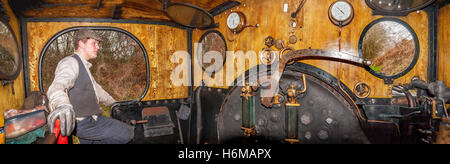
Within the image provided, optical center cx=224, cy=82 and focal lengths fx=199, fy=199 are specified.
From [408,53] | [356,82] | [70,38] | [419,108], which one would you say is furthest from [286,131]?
[70,38]

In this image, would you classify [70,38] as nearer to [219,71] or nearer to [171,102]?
[171,102]

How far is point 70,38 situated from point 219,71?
249cm

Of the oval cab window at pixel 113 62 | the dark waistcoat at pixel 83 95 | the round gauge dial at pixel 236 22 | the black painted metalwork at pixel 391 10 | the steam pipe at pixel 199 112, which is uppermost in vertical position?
the round gauge dial at pixel 236 22

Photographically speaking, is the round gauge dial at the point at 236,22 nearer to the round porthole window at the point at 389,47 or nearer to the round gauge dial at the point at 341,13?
the round gauge dial at the point at 341,13

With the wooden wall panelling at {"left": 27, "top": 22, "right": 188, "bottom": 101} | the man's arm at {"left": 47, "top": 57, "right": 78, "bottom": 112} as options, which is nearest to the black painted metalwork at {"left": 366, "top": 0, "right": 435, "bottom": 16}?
the wooden wall panelling at {"left": 27, "top": 22, "right": 188, "bottom": 101}

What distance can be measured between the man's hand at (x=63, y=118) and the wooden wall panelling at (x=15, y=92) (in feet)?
3.78

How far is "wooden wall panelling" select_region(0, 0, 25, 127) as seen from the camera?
2.33m

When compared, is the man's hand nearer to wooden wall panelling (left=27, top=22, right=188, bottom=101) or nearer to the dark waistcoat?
the dark waistcoat

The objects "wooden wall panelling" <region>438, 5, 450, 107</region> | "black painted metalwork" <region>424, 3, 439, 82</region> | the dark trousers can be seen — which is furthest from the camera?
the dark trousers

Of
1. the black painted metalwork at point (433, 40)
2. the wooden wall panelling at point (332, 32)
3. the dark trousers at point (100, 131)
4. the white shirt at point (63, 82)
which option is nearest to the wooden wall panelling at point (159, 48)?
the dark trousers at point (100, 131)

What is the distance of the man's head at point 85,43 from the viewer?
2295mm

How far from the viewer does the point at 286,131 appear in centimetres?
236

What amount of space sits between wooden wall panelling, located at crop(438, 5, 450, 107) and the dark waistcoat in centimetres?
400
